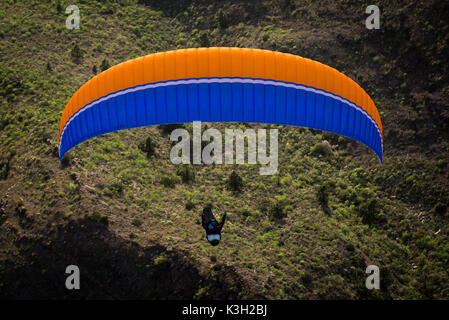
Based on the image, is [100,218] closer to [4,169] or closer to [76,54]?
[4,169]

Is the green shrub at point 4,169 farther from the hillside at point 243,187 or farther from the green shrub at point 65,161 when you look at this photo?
the green shrub at point 65,161

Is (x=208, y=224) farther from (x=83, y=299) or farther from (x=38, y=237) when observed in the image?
(x=38, y=237)

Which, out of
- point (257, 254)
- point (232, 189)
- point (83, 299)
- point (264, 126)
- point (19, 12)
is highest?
point (19, 12)

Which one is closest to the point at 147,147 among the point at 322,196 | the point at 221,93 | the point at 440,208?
the point at 322,196

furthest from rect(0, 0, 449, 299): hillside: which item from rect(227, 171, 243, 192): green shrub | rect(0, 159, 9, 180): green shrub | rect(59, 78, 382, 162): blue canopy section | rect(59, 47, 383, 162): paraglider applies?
rect(59, 47, 383, 162): paraglider

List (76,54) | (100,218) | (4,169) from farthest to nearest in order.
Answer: (76,54) < (4,169) < (100,218)

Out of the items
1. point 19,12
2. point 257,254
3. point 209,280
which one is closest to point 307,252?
point 257,254

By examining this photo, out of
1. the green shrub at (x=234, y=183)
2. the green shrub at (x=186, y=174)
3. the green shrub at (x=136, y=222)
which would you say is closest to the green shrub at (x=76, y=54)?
the green shrub at (x=186, y=174)
